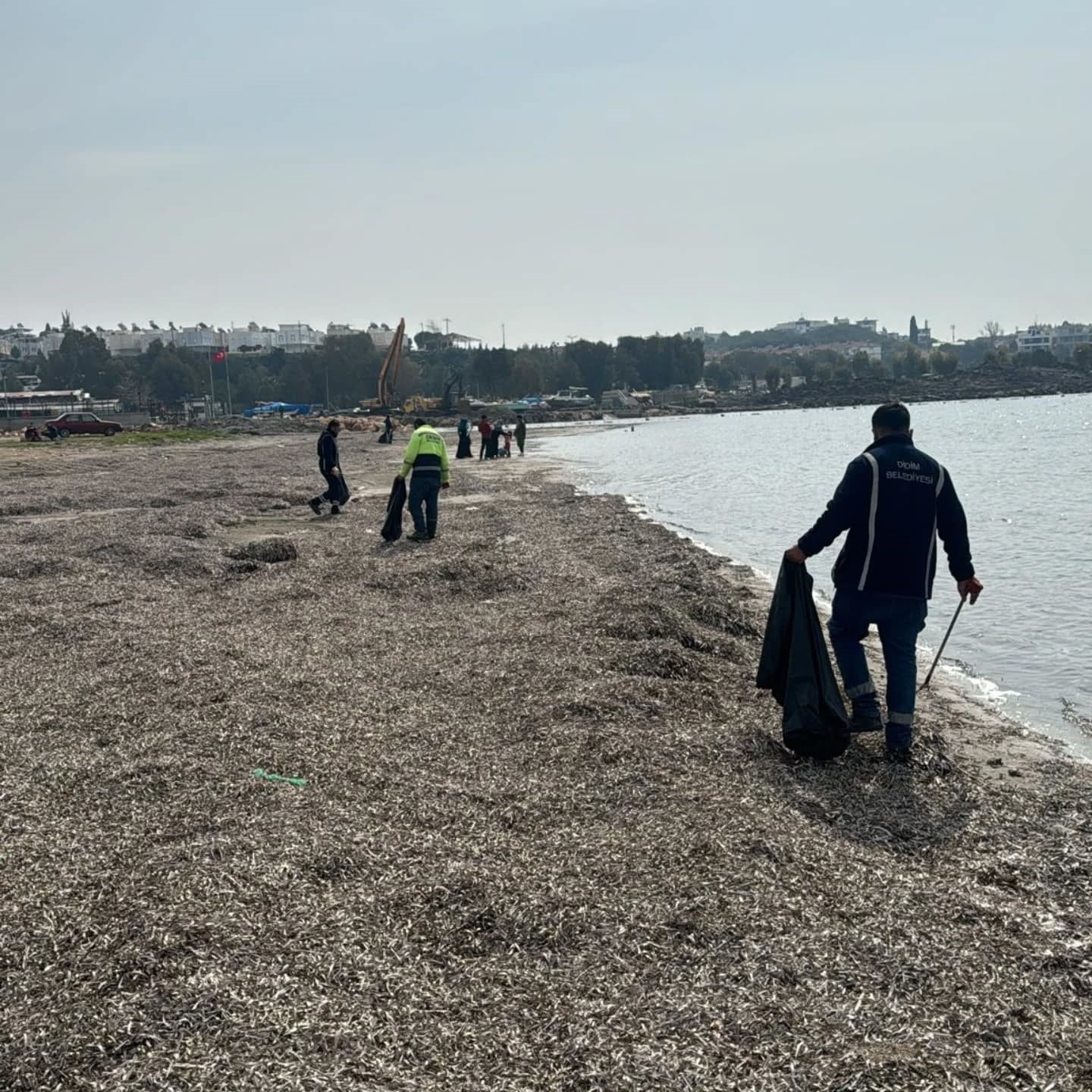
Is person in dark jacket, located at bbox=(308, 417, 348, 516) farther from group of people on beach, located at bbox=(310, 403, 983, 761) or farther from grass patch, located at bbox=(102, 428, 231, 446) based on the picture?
grass patch, located at bbox=(102, 428, 231, 446)

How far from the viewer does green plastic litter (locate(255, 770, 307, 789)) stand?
631 cm

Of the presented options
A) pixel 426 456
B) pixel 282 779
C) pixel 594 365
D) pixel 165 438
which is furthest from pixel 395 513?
pixel 594 365

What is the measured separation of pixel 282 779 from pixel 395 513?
36.2 ft

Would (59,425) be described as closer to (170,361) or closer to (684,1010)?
(684,1010)

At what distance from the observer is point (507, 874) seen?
16.5ft

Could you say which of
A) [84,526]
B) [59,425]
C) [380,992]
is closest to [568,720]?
[380,992]

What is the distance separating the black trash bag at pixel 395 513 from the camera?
1720 centimetres

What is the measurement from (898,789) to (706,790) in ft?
3.81

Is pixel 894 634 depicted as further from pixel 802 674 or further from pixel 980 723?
pixel 980 723

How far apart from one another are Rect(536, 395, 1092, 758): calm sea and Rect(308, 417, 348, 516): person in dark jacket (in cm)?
748

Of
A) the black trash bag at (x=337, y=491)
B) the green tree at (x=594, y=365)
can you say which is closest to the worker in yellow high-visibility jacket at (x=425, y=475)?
the black trash bag at (x=337, y=491)

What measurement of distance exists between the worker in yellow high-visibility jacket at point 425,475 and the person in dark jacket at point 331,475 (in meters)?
3.52

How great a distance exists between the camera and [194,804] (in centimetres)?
599

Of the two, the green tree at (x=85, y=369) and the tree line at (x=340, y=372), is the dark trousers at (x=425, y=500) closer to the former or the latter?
the tree line at (x=340, y=372)
